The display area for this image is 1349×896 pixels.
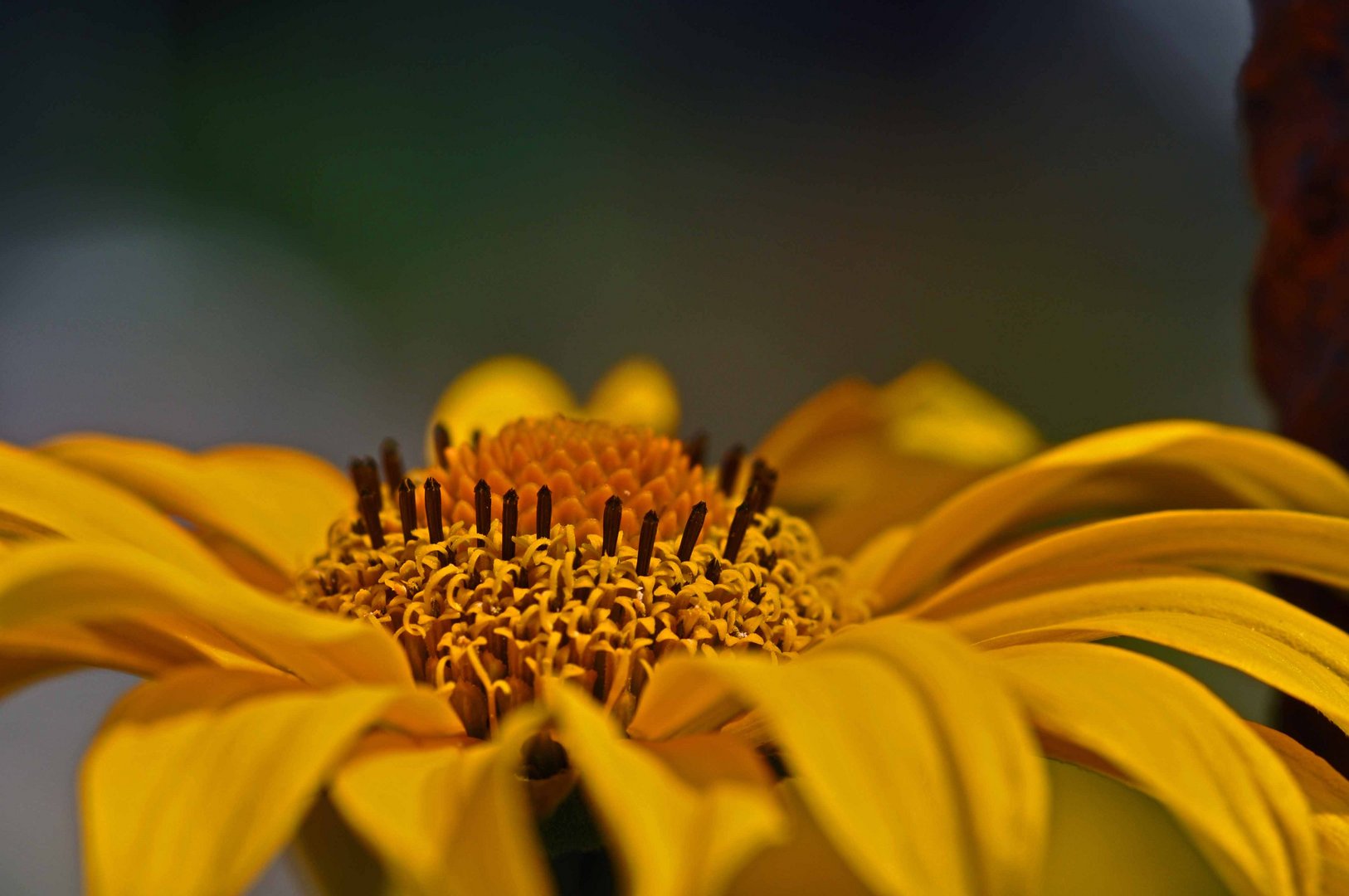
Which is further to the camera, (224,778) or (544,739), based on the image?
(544,739)

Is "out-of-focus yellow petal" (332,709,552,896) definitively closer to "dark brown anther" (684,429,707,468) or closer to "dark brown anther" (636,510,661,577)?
"dark brown anther" (636,510,661,577)

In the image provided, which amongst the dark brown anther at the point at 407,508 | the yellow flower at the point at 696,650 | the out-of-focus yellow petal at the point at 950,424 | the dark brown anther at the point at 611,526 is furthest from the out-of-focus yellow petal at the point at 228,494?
the out-of-focus yellow petal at the point at 950,424

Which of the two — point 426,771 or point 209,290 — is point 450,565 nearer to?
point 426,771

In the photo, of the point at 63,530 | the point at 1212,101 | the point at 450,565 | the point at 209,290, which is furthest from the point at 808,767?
the point at 209,290

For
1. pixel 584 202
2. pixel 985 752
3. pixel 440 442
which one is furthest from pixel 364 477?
pixel 584 202

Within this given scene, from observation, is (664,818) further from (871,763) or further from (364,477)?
(364,477)

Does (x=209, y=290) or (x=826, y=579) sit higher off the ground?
(x=209, y=290)

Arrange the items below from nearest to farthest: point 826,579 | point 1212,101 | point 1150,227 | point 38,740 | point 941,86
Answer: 1. point 826,579
2. point 38,740
3. point 1212,101
4. point 1150,227
5. point 941,86
